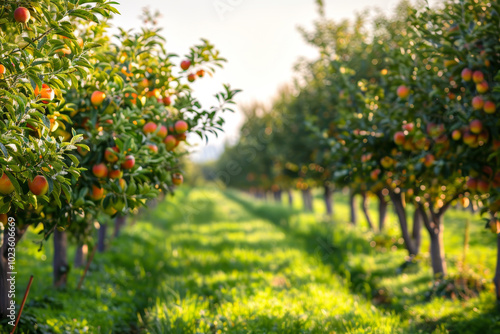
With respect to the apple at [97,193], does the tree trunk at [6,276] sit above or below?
below

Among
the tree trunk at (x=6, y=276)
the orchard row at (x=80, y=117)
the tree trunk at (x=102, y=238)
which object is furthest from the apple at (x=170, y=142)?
the tree trunk at (x=102, y=238)

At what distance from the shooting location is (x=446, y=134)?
4176 millimetres

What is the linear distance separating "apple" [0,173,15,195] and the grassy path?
2.53m

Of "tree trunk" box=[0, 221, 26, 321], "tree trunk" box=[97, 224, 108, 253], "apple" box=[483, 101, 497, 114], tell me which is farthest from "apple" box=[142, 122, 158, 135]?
"tree trunk" box=[97, 224, 108, 253]

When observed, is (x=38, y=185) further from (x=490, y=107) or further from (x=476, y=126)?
(x=490, y=107)

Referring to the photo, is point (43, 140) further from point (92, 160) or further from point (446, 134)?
point (446, 134)

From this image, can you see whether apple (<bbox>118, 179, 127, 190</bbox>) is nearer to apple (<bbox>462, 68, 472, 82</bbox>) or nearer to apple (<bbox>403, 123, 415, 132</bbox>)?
apple (<bbox>403, 123, 415, 132</bbox>)

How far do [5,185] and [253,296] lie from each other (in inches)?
149

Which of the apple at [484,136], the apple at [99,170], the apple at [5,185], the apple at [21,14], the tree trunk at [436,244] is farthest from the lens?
the tree trunk at [436,244]

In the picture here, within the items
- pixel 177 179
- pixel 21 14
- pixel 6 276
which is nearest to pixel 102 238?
pixel 6 276

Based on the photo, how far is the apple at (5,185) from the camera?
95.4 inches

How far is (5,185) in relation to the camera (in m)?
2.43

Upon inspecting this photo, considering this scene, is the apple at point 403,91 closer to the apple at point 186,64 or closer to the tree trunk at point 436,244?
the apple at point 186,64

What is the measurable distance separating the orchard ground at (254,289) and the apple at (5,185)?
1.63 metres
